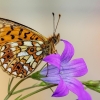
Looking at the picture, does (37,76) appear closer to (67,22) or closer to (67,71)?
(67,71)

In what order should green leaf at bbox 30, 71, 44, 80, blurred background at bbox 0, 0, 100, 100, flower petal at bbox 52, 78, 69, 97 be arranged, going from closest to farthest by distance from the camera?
flower petal at bbox 52, 78, 69, 97 < green leaf at bbox 30, 71, 44, 80 < blurred background at bbox 0, 0, 100, 100

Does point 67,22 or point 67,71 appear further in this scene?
point 67,22

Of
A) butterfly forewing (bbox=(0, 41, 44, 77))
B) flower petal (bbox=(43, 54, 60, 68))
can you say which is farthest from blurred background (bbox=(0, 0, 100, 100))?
flower petal (bbox=(43, 54, 60, 68))

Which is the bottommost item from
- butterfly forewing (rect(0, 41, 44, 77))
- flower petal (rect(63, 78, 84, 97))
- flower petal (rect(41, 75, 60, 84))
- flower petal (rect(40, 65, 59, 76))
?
→ flower petal (rect(63, 78, 84, 97))

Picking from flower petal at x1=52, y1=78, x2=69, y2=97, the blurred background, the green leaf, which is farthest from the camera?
the blurred background

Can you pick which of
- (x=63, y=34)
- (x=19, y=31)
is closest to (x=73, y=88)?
(x=19, y=31)

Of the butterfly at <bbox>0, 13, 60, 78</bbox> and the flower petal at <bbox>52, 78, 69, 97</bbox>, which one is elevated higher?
the butterfly at <bbox>0, 13, 60, 78</bbox>

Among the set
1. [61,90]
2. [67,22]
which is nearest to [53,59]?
[61,90]

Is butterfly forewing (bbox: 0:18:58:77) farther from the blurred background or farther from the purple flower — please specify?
the blurred background
